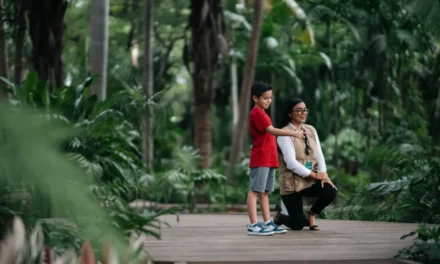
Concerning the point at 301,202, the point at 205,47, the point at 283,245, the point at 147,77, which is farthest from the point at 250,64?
the point at 283,245

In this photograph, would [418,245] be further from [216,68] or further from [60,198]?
[216,68]

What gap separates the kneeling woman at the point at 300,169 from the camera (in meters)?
9.49

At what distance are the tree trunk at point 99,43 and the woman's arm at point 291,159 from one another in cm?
674

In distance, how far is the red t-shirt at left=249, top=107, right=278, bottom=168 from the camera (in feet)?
30.4

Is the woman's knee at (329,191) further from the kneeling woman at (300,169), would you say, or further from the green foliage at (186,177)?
the green foliage at (186,177)

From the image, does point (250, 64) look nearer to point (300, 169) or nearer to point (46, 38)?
point (46, 38)

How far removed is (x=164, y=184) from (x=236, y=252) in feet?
30.6

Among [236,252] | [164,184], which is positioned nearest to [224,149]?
[164,184]

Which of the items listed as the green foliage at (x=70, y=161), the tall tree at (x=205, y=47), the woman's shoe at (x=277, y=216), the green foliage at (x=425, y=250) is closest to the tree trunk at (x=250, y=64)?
the tall tree at (x=205, y=47)

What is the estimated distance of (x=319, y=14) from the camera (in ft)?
70.5

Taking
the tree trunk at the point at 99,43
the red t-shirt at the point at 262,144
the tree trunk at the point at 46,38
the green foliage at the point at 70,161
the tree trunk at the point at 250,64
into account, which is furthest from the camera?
the tree trunk at the point at 250,64

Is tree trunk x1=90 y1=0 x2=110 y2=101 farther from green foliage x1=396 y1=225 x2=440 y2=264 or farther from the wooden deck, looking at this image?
green foliage x1=396 y1=225 x2=440 y2=264

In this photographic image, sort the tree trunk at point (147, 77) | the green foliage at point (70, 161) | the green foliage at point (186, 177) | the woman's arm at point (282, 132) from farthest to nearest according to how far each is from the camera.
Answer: the tree trunk at point (147, 77), the green foliage at point (186, 177), the woman's arm at point (282, 132), the green foliage at point (70, 161)

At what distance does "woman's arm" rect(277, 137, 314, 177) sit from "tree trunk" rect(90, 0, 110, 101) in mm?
6742
